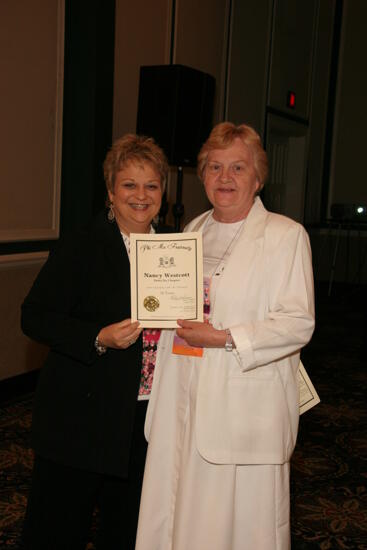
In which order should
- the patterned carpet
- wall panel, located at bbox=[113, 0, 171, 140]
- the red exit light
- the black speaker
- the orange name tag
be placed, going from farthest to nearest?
1. the red exit light
2. wall panel, located at bbox=[113, 0, 171, 140]
3. the black speaker
4. the patterned carpet
5. the orange name tag

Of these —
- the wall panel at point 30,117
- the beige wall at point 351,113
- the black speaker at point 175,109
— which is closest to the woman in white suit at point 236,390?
the black speaker at point 175,109

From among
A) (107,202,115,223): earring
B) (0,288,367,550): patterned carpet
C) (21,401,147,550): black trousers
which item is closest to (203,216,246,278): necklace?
(107,202,115,223): earring

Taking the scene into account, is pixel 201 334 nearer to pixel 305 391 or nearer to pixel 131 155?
pixel 305 391

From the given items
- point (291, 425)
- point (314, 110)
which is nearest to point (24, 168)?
point (291, 425)

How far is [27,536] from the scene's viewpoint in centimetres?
189

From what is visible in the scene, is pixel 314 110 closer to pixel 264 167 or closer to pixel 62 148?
pixel 62 148

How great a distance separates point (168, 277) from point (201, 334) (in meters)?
0.19

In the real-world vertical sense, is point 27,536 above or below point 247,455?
below

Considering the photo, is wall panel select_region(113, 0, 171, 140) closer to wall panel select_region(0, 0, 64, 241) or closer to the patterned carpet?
wall panel select_region(0, 0, 64, 241)

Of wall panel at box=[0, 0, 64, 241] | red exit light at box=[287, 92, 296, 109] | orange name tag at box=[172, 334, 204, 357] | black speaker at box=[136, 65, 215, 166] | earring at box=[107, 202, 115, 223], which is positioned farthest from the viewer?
red exit light at box=[287, 92, 296, 109]

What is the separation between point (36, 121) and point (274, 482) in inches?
130

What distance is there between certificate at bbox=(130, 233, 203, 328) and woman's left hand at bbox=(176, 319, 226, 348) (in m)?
0.02

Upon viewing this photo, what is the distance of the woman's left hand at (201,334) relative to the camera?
1743mm

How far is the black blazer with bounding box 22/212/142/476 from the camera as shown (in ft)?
6.06
